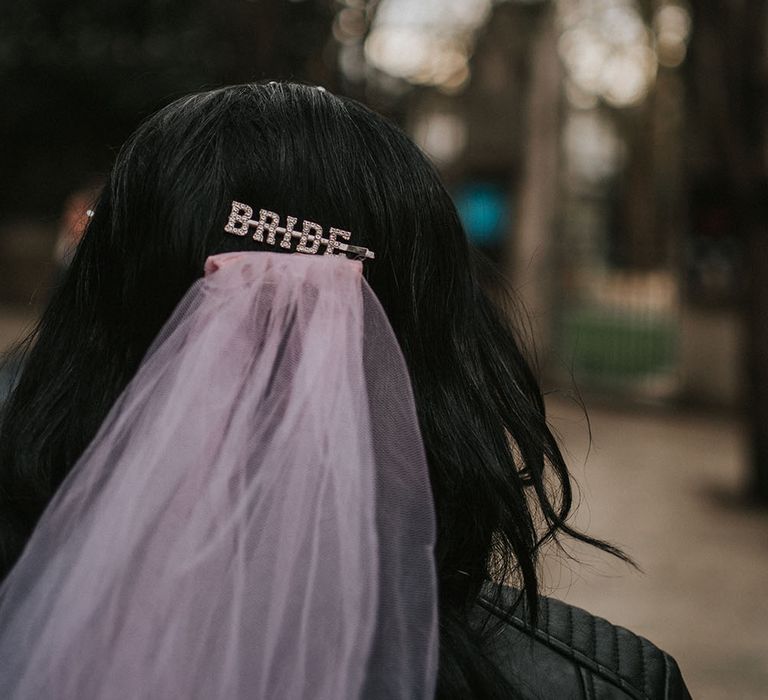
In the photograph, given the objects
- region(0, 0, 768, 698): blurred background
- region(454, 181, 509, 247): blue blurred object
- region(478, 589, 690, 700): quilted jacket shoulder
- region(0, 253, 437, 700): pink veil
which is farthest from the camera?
region(454, 181, 509, 247): blue blurred object

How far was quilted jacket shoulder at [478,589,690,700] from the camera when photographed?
1294 mm

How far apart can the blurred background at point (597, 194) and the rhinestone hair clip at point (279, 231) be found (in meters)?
0.40

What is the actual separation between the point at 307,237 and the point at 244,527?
1.10ft

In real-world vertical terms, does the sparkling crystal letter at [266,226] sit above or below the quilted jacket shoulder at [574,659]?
above

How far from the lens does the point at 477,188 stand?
68.3 ft

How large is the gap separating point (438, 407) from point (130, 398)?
1.23 ft

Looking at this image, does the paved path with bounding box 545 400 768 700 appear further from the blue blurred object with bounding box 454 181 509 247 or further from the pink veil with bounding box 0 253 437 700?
the blue blurred object with bounding box 454 181 509 247

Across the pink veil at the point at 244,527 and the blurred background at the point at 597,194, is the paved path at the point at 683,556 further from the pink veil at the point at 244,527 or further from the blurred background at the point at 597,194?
the pink veil at the point at 244,527

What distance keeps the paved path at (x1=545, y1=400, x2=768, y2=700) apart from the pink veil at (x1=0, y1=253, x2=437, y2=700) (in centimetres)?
150

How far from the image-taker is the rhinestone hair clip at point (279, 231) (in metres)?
1.17

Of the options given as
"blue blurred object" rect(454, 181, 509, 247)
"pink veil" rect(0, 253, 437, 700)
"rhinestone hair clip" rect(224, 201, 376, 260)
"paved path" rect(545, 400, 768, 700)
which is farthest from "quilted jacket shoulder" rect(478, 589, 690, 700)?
"blue blurred object" rect(454, 181, 509, 247)

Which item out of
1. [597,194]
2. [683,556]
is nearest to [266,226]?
[683,556]

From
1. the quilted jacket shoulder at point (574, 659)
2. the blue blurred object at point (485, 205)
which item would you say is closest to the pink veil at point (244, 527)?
Answer: the quilted jacket shoulder at point (574, 659)

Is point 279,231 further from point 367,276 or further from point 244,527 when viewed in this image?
point 244,527
